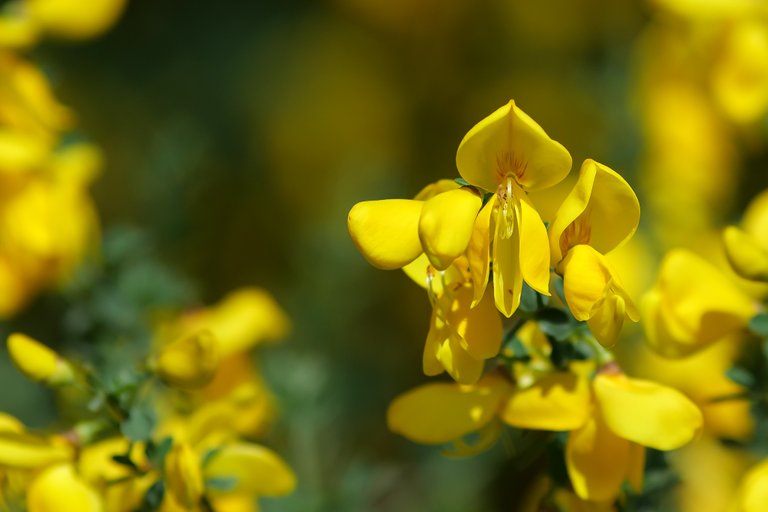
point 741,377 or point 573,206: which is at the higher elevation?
point 573,206

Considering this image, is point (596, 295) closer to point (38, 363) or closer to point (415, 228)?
point (415, 228)

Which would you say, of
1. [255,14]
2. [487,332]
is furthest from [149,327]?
[255,14]

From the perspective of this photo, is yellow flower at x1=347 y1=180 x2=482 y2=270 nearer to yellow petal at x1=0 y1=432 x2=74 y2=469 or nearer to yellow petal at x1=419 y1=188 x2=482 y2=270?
yellow petal at x1=419 y1=188 x2=482 y2=270

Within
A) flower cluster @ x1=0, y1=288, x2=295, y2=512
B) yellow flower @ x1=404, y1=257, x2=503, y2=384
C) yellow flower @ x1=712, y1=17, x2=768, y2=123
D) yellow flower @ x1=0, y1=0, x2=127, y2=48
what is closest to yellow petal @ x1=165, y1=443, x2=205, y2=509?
flower cluster @ x1=0, y1=288, x2=295, y2=512

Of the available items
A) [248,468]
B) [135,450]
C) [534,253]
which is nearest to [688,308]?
[534,253]

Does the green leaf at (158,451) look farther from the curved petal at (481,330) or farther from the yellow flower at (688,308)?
the yellow flower at (688,308)

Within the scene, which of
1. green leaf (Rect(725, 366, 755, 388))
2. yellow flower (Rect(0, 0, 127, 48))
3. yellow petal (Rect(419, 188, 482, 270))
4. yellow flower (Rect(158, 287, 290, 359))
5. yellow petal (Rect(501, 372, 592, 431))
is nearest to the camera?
yellow petal (Rect(419, 188, 482, 270))

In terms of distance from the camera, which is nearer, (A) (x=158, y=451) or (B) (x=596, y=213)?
(B) (x=596, y=213)
